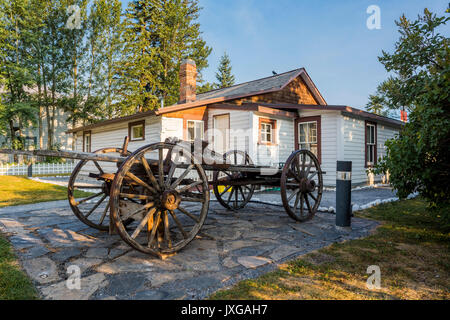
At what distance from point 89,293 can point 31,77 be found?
22.4 metres

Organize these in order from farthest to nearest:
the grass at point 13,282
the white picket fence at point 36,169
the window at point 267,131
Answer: the white picket fence at point 36,169 < the window at point 267,131 < the grass at point 13,282

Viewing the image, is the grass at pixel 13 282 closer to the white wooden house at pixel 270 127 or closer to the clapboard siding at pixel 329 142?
the white wooden house at pixel 270 127

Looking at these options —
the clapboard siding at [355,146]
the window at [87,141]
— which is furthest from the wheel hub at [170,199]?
the window at [87,141]

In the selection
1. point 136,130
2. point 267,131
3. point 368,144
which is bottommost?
point 368,144

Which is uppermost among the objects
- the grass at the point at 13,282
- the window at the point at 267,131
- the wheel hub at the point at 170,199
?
the window at the point at 267,131

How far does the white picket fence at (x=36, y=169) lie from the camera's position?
1541 centimetres

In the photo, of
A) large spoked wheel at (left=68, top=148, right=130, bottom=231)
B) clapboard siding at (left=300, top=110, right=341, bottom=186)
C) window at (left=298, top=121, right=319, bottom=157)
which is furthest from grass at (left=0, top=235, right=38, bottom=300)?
window at (left=298, top=121, right=319, bottom=157)

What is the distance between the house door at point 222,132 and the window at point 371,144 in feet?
20.0

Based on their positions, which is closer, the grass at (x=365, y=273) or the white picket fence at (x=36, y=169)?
the grass at (x=365, y=273)

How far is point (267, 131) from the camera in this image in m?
11.5

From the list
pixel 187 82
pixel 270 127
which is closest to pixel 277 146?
pixel 270 127

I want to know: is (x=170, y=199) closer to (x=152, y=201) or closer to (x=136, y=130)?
(x=152, y=201)

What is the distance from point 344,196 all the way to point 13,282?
14.6ft
